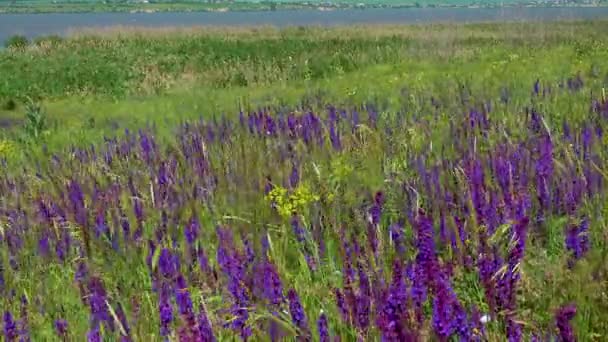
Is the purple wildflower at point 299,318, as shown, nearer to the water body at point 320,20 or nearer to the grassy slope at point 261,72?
the grassy slope at point 261,72

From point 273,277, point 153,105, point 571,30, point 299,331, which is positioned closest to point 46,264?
point 273,277

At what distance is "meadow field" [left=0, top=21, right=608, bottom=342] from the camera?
222 centimetres

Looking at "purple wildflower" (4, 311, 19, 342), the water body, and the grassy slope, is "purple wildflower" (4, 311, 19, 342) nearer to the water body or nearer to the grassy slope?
the grassy slope

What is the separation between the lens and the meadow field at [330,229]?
2221mm

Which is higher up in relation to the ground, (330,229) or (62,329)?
(330,229)

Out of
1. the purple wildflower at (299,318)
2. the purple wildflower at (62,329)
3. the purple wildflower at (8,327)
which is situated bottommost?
the purple wildflower at (62,329)

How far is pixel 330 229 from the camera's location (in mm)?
3518

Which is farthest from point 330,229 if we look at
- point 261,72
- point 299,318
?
point 261,72

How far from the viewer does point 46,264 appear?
149 inches

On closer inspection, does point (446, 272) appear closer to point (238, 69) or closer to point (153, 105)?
point (153, 105)

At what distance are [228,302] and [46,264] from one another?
1.69 m

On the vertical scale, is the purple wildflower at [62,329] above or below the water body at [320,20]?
below

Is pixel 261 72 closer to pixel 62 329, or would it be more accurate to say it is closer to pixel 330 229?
pixel 330 229

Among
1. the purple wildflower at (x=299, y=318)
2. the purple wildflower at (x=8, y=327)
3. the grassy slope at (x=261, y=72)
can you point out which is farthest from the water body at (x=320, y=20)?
the purple wildflower at (x=8, y=327)
